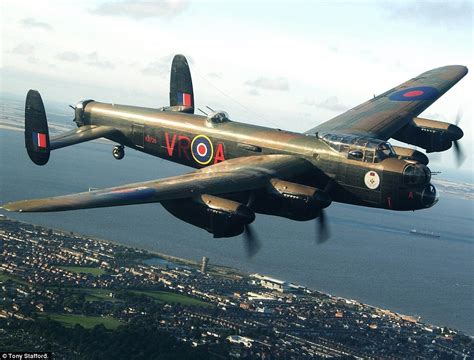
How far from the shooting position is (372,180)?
107ft

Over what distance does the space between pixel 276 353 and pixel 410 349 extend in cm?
2409

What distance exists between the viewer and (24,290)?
251 feet

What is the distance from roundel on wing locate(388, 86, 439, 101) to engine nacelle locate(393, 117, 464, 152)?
10.5 ft

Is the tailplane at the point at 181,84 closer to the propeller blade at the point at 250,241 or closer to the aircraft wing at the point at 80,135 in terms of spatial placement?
the aircraft wing at the point at 80,135

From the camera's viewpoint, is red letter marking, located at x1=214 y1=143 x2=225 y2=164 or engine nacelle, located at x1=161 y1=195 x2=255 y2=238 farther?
red letter marking, located at x1=214 y1=143 x2=225 y2=164

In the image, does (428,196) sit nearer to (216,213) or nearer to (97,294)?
(216,213)

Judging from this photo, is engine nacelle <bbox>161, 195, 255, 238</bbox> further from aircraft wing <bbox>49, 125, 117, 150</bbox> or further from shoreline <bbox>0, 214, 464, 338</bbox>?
shoreline <bbox>0, 214, 464, 338</bbox>

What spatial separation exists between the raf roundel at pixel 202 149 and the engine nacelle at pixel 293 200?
8.33 metres

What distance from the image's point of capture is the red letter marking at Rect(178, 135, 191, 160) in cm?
4031

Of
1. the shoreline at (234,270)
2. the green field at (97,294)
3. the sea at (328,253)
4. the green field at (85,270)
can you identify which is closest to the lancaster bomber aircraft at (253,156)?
the green field at (97,294)

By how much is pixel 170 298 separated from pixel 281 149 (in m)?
53.4

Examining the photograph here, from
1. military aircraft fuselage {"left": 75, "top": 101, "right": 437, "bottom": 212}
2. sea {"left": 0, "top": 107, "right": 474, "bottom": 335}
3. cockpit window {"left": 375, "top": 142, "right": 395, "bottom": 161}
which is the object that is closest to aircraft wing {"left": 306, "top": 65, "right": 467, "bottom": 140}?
military aircraft fuselage {"left": 75, "top": 101, "right": 437, "bottom": 212}

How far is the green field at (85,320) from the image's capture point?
221ft

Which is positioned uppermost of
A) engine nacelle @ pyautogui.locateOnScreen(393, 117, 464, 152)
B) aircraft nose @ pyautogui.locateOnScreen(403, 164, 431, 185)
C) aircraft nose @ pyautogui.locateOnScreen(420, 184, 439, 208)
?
engine nacelle @ pyautogui.locateOnScreen(393, 117, 464, 152)
